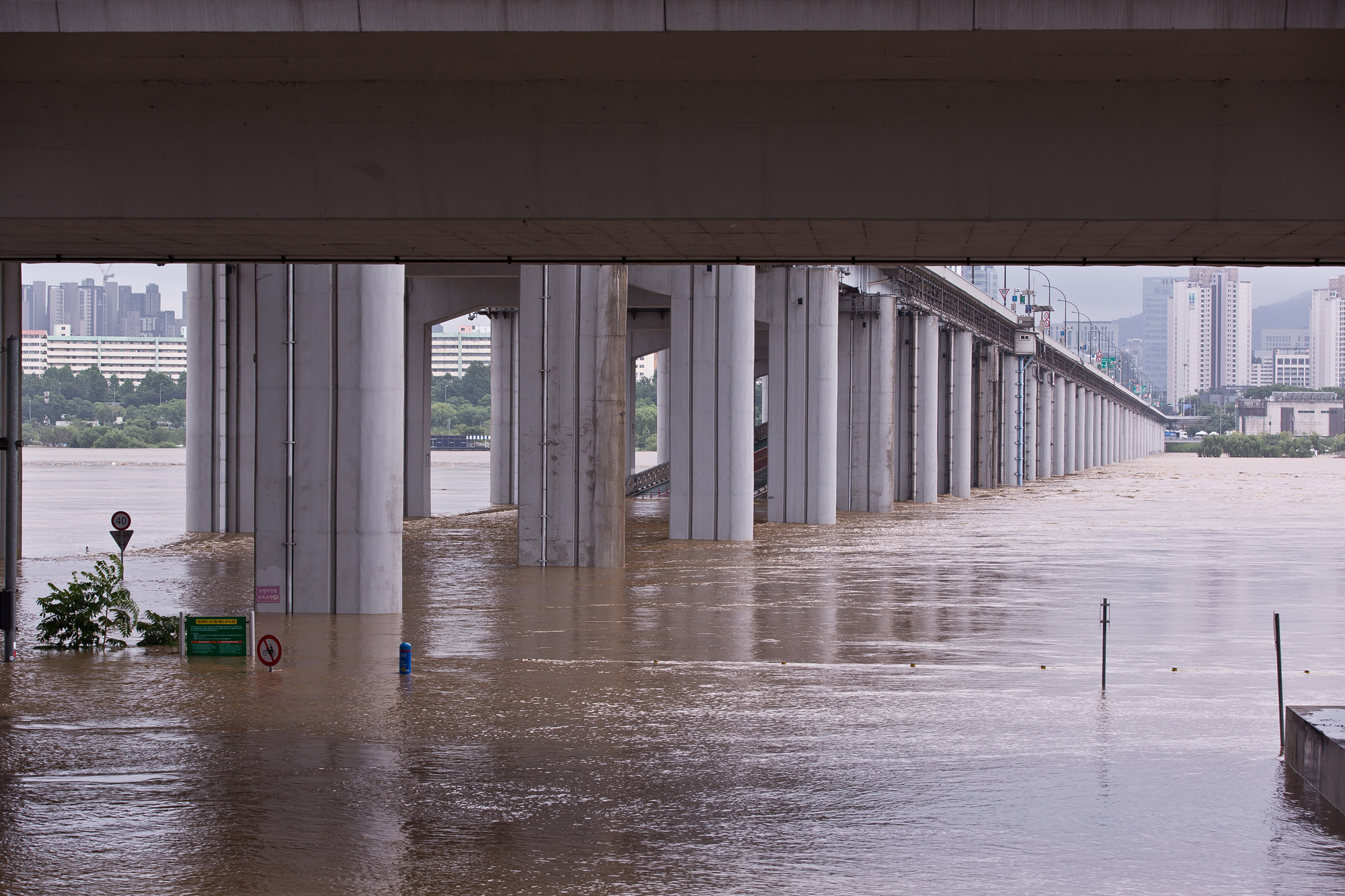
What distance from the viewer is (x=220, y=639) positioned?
16766mm

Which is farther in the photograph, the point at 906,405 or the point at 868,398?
the point at 906,405

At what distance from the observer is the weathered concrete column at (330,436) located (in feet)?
67.8

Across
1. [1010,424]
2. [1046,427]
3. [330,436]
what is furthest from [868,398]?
[1046,427]

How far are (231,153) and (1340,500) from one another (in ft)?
220

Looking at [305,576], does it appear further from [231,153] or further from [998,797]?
[998,797]

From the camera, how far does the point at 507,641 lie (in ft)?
59.9

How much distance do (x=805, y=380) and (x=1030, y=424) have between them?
6105 centimetres

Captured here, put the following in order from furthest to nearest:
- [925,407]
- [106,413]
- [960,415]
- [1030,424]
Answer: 1. [106,413]
2. [1030,424]
3. [960,415]
4. [925,407]

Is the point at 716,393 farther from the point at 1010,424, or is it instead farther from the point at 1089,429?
the point at 1089,429

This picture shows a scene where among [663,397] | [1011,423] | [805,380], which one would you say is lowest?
[1011,423]

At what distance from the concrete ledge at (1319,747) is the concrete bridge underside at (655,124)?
12.7 ft

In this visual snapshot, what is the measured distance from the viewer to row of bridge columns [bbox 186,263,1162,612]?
68.2 ft

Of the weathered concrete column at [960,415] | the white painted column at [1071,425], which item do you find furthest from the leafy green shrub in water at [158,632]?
the white painted column at [1071,425]

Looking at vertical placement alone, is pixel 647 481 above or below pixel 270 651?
above
